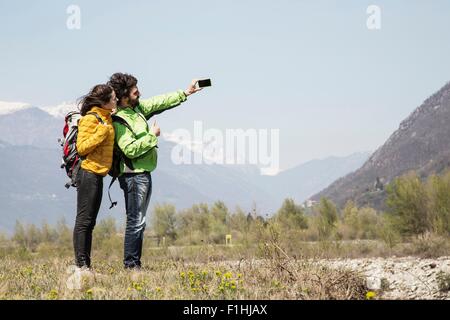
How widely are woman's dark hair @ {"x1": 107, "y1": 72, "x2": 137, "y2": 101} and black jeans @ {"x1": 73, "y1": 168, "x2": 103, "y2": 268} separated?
0.96 meters

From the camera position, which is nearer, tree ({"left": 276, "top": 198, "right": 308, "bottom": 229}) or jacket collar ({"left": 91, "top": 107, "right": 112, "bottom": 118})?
jacket collar ({"left": 91, "top": 107, "right": 112, "bottom": 118})

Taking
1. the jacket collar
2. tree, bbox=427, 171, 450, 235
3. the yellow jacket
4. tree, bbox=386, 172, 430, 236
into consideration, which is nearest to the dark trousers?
the yellow jacket

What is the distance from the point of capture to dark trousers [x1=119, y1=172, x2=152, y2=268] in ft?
19.1

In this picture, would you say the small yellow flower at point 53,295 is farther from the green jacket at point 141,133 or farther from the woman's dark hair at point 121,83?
the woman's dark hair at point 121,83

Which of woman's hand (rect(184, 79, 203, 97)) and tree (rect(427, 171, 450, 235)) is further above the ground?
woman's hand (rect(184, 79, 203, 97))

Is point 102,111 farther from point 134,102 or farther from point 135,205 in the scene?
point 135,205

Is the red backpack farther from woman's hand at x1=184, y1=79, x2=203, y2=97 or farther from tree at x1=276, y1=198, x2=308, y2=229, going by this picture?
tree at x1=276, y1=198, x2=308, y2=229

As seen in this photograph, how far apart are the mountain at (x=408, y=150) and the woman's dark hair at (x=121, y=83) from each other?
118263 millimetres

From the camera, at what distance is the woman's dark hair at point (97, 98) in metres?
5.62

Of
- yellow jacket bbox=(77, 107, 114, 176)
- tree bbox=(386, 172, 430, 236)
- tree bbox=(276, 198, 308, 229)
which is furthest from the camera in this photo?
tree bbox=(276, 198, 308, 229)

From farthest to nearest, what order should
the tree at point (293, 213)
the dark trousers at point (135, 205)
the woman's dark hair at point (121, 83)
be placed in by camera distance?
the tree at point (293, 213) < the woman's dark hair at point (121, 83) < the dark trousers at point (135, 205)

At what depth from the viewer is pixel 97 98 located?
562 centimetres

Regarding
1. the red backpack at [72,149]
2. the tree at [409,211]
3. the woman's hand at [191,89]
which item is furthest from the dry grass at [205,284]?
the tree at [409,211]
